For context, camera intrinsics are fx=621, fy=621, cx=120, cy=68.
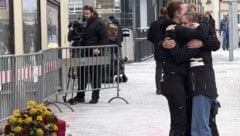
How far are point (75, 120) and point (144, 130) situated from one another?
1.45 meters

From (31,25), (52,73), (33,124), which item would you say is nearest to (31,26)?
(31,25)

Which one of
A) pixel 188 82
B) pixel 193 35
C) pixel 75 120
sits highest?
pixel 193 35

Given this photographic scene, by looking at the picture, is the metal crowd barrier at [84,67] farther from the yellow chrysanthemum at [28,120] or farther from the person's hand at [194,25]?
the yellow chrysanthemum at [28,120]

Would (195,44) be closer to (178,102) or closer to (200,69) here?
(200,69)

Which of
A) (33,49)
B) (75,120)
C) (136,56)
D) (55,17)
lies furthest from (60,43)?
(136,56)

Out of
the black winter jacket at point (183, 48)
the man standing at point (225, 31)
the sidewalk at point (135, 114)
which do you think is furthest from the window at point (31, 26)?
the man standing at point (225, 31)

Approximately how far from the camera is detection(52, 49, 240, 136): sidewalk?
872 centimetres

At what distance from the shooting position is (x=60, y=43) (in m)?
14.2

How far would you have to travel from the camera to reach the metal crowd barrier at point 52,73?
787 cm

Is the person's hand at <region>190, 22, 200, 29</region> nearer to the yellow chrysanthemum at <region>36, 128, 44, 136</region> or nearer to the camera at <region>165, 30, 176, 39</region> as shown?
the camera at <region>165, 30, 176, 39</region>

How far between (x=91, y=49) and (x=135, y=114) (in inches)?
72.3

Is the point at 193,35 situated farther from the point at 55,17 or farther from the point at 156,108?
the point at 55,17

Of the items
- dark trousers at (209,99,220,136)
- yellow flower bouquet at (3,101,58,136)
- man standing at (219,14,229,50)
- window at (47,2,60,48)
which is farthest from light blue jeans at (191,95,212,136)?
man standing at (219,14,229,50)

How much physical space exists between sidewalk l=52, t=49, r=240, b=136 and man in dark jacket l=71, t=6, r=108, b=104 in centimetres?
33
